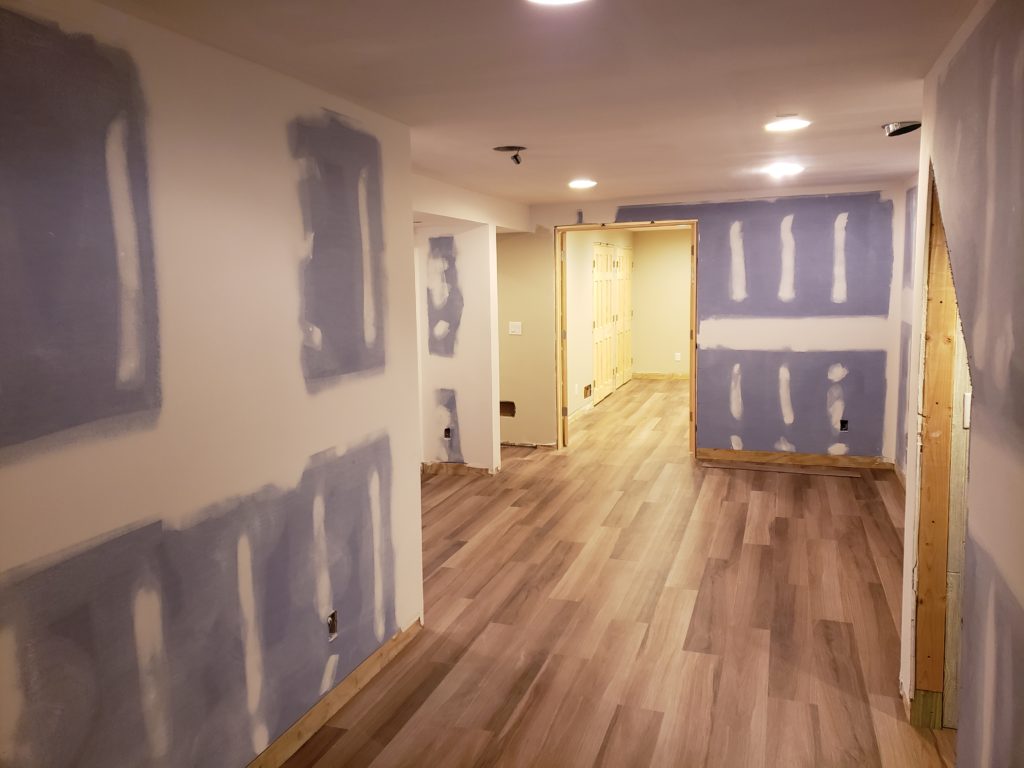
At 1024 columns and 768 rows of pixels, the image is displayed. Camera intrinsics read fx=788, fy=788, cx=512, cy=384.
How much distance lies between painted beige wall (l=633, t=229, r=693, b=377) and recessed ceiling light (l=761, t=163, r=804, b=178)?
560cm

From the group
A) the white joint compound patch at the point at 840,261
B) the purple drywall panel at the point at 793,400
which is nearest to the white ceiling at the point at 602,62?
the white joint compound patch at the point at 840,261

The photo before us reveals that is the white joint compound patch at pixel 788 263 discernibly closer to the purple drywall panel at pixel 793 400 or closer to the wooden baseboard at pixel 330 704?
the purple drywall panel at pixel 793 400

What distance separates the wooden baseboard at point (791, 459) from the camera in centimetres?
632

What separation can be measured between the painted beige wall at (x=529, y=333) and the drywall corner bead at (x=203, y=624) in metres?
3.92

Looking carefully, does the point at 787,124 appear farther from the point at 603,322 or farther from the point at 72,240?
the point at 603,322

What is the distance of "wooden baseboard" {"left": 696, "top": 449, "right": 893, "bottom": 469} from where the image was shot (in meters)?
6.32

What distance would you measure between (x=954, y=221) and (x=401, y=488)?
228cm

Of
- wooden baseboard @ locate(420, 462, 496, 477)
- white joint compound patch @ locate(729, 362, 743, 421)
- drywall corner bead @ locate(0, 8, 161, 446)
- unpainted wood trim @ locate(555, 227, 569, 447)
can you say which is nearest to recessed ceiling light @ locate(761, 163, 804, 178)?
white joint compound patch @ locate(729, 362, 743, 421)

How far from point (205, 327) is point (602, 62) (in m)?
1.43

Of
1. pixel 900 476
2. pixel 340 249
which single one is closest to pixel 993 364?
Result: pixel 340 249

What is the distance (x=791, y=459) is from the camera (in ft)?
21.4

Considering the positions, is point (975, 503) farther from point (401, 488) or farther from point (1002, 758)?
point (401, 488)

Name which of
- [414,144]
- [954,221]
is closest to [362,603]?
[414,144]

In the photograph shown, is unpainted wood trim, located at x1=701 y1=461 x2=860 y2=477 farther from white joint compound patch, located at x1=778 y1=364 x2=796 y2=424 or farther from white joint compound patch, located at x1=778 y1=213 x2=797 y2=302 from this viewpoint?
white joint compound patch, located at x1=778 y1=213 x2=797 y2=302
